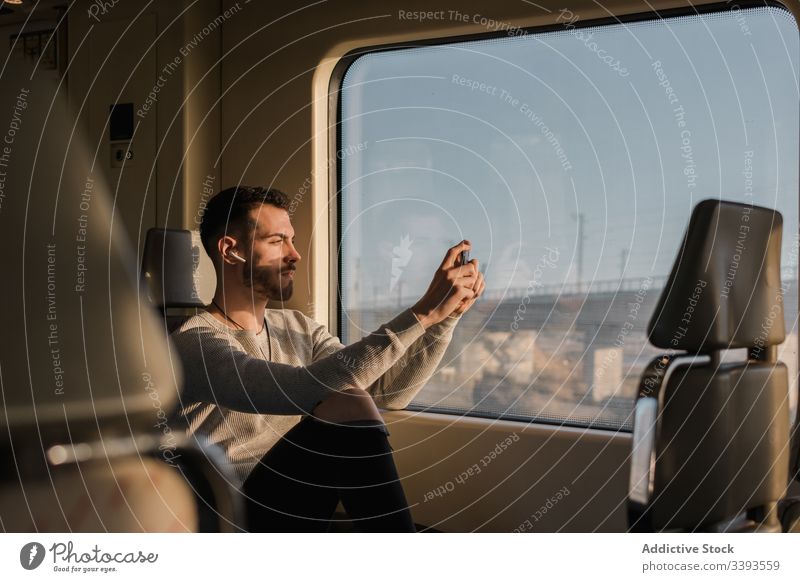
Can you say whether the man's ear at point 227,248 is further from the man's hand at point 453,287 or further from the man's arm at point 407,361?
the man's hand at point 453,287

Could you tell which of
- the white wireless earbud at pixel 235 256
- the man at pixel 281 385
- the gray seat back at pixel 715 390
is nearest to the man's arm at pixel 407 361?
the man at pixel 281 385

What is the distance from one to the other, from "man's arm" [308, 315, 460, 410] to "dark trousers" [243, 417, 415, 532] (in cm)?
8

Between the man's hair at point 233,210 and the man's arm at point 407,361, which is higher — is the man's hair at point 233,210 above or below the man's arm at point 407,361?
above

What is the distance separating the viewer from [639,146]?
1163mm

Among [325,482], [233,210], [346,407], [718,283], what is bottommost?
[325,482]

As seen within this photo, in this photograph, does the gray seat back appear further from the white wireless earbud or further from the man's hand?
the white wireless earbud

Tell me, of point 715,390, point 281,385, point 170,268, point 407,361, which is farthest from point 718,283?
point 170,268

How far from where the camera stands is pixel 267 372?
1.04 metres

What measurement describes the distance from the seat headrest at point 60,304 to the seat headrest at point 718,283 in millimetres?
721

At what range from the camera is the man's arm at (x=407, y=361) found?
108cm

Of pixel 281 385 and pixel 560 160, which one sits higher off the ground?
pixel 560 160

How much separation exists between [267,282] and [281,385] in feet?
0.51

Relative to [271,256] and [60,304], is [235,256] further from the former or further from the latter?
[60,304]
